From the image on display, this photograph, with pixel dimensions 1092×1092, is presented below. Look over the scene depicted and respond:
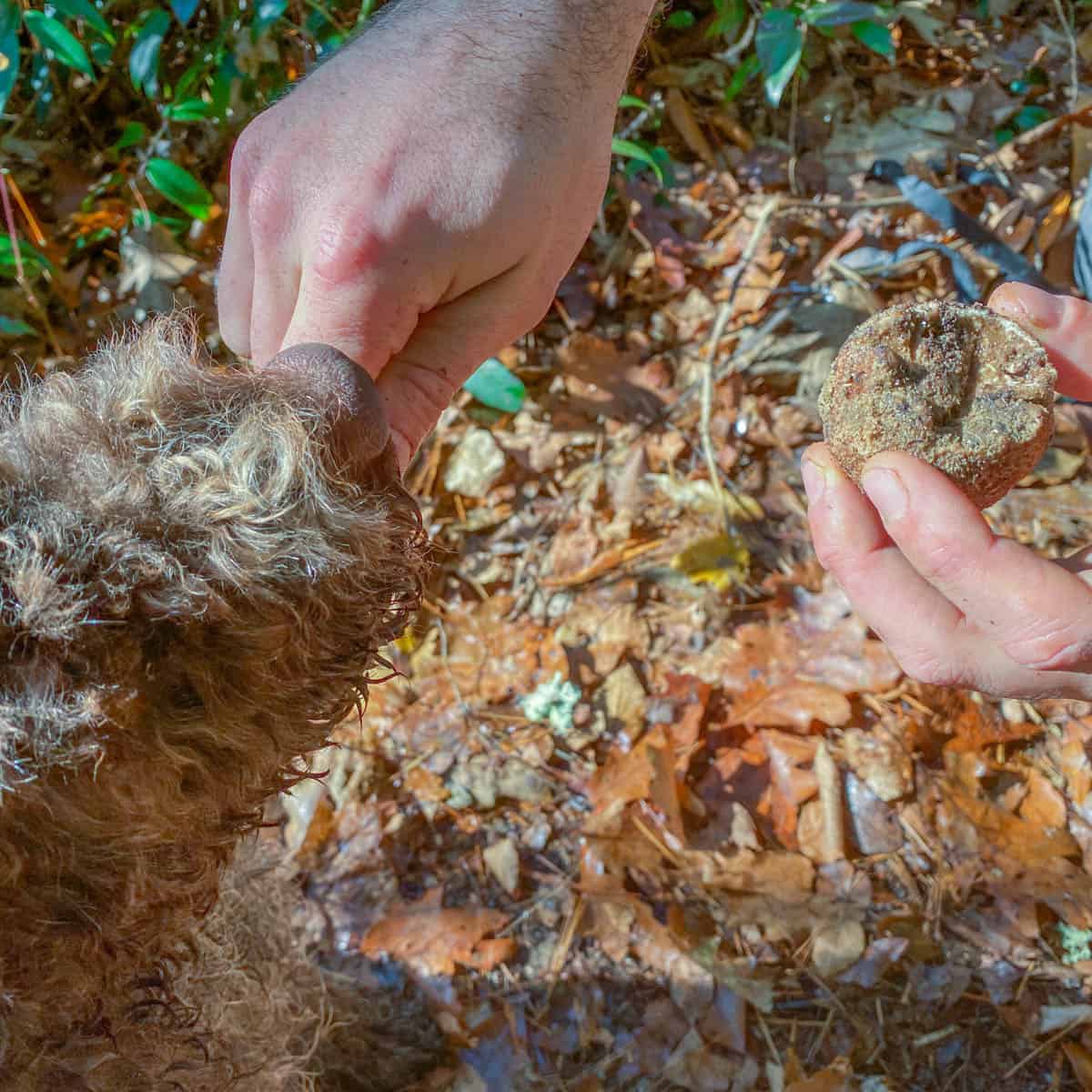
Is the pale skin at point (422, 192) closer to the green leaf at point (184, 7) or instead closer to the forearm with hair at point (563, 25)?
the forearm with hair at point (563, 25)

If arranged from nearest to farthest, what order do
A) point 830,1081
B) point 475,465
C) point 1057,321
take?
point 1057,321
point 830,1081
point 475,465

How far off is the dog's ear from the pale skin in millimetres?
201

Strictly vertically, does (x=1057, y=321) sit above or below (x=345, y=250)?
below

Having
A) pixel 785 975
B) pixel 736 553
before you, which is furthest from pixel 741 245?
pixel 785 975

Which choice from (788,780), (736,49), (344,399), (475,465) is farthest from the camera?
(736,49)

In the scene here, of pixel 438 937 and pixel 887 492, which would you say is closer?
pixel 887 492

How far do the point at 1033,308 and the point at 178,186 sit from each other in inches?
89.8

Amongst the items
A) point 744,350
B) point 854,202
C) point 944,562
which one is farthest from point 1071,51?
point 944,562

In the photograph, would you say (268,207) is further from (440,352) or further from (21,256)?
(21,256)

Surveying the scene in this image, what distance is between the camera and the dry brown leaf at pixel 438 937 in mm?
2209

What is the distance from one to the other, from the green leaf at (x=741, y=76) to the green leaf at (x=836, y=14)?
1.30ft

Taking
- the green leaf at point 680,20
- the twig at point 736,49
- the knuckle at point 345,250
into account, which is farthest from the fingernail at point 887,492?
the green leaf at point 680,20

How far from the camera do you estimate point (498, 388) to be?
2652mm

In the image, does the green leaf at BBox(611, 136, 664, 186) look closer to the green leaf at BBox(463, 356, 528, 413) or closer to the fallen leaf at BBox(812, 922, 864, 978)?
the green leaf at BBox(463, 356, 528, 413)
